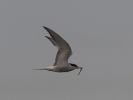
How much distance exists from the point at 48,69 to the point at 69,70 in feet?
5.81

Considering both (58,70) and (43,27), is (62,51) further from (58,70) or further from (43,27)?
(43,27)

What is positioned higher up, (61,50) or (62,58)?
(61,50)

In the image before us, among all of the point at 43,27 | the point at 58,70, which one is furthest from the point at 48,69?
the point at 43,27

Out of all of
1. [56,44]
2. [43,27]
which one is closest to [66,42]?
[56,44]

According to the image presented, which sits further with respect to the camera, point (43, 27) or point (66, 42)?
point (66, 42)

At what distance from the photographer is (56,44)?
43312 mm

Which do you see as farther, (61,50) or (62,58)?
(62,58)

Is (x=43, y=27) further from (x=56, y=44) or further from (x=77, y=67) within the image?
(x=77, y=67)

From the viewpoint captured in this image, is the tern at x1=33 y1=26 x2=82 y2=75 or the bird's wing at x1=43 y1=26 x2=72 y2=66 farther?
the tern at x1=33 y1=26 x2=82 y2=75

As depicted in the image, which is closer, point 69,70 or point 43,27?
point 43,27

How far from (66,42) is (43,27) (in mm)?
3885

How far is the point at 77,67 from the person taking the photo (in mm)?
45188

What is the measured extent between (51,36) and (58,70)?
3157 millimetres

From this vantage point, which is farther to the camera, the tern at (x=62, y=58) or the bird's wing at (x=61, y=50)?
the tern at (x=62, y=58)
